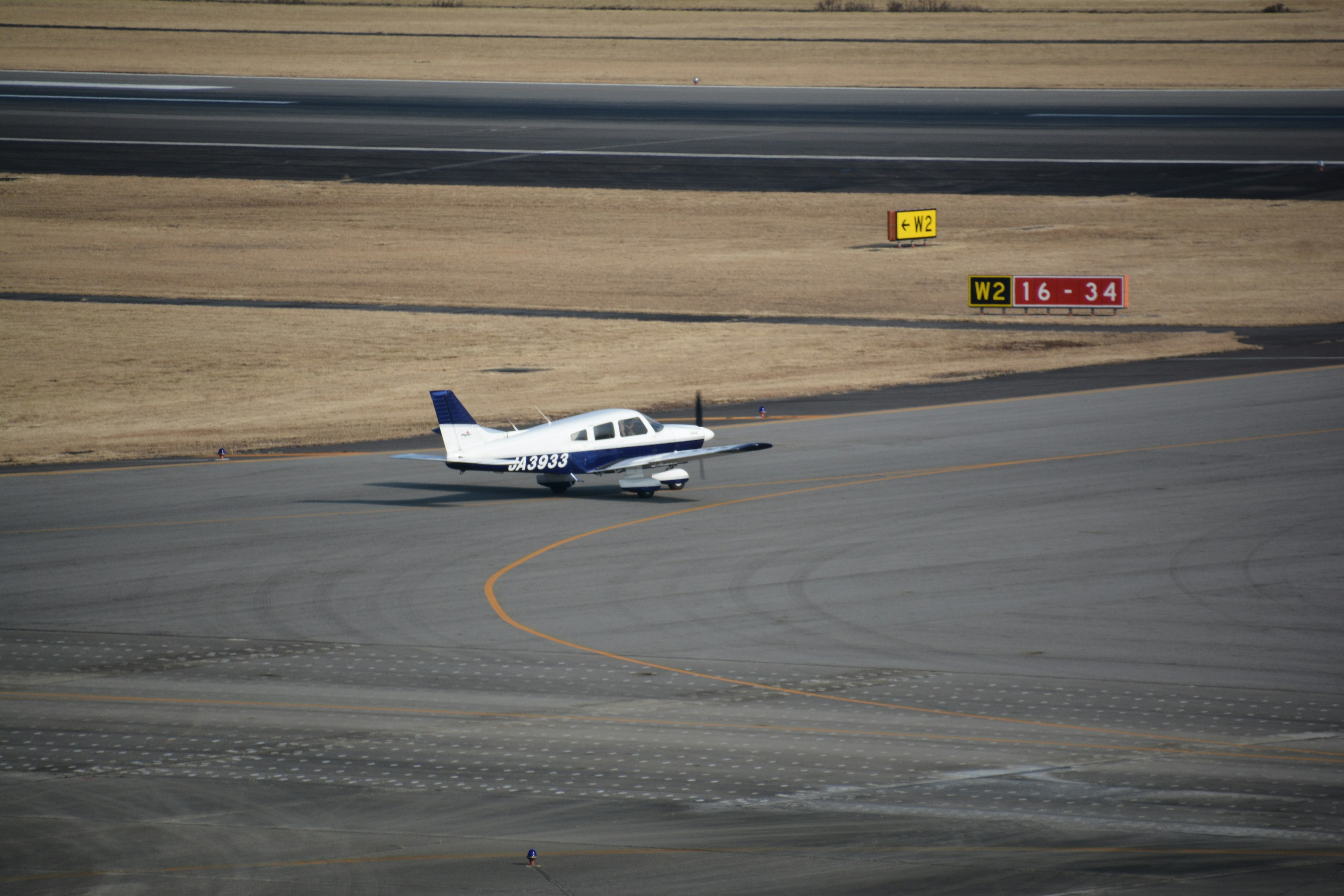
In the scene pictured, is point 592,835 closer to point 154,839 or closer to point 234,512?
point 154,839

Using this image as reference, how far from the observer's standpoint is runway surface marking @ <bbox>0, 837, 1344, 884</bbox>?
18.4 meters

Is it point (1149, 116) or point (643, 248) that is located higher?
point (1149, 116)

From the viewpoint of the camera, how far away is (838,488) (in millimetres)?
43000

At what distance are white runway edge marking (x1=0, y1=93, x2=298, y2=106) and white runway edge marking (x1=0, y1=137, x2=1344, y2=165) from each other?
18769 mm

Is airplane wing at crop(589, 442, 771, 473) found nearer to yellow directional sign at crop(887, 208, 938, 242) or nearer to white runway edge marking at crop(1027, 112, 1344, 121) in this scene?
yellow directional sign at crop(887, 208, 938, 242)

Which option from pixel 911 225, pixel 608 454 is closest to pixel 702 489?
pixel 608 454

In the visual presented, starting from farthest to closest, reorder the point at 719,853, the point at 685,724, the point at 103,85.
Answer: the point at 103,85 → the point at 685,724 → the point at 719,853

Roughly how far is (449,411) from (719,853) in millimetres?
22458

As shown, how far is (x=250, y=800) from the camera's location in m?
21.2

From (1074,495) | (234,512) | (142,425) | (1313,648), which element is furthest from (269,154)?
(1313,648)

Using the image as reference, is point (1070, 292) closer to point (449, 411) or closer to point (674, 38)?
point (449, 411)

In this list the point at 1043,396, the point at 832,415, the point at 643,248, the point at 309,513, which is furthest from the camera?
the point at 643,248

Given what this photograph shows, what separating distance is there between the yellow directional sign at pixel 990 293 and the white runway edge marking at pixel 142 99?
8295 centimetres

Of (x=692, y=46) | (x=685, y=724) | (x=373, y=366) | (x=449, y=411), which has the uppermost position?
(x=692, y=46)
